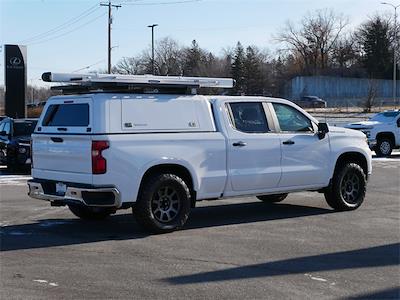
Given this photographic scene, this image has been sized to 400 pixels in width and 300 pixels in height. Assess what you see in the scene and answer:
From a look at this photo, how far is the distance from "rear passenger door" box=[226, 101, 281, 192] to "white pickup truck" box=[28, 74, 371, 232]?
2 centimetres

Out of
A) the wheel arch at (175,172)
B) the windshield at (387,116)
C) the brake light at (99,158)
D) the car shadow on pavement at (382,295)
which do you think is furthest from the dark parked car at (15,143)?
the windshield at (387,116)

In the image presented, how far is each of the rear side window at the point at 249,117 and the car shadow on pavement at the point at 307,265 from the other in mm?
2680

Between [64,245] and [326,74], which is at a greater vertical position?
[326,74]

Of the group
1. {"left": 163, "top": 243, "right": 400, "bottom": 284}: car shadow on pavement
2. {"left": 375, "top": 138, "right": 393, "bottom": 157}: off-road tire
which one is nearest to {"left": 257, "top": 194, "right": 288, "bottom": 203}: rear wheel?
{"left": 163, "top": 243, "right": 400, "bottom": 284}: car shadow on pavement

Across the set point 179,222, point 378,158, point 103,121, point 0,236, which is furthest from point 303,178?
point 378,158

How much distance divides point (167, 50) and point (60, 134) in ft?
353

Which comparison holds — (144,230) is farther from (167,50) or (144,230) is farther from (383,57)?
→ (383,57)

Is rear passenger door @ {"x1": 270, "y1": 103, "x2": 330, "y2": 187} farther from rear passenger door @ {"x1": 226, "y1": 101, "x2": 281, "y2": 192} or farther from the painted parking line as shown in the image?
the painted parking line

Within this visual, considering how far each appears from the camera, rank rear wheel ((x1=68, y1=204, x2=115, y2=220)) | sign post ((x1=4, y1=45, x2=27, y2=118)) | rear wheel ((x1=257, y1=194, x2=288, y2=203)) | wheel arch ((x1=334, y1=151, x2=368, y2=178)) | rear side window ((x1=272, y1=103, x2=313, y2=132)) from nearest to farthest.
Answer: rear wheel ((x1=68, y1=204, x2=115, y2=220)) → rear side window ((x1=272, y1=103, x2=313, y2=132)) → wheel arch ((x1=334, y1=151, x2=368, y2=178)) → rear wheel ((x1=257, y1=194, x2=288, y2=203)) → sign post ((x1=4, y1=45, x2=27, y2=118))

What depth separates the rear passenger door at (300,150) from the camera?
970cm

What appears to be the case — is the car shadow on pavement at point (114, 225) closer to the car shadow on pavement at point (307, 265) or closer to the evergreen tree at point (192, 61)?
the car shadow on pavement at point (307, 265)

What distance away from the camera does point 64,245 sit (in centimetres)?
773

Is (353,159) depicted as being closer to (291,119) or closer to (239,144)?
(291,119)

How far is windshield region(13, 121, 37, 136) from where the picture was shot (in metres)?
18.6
